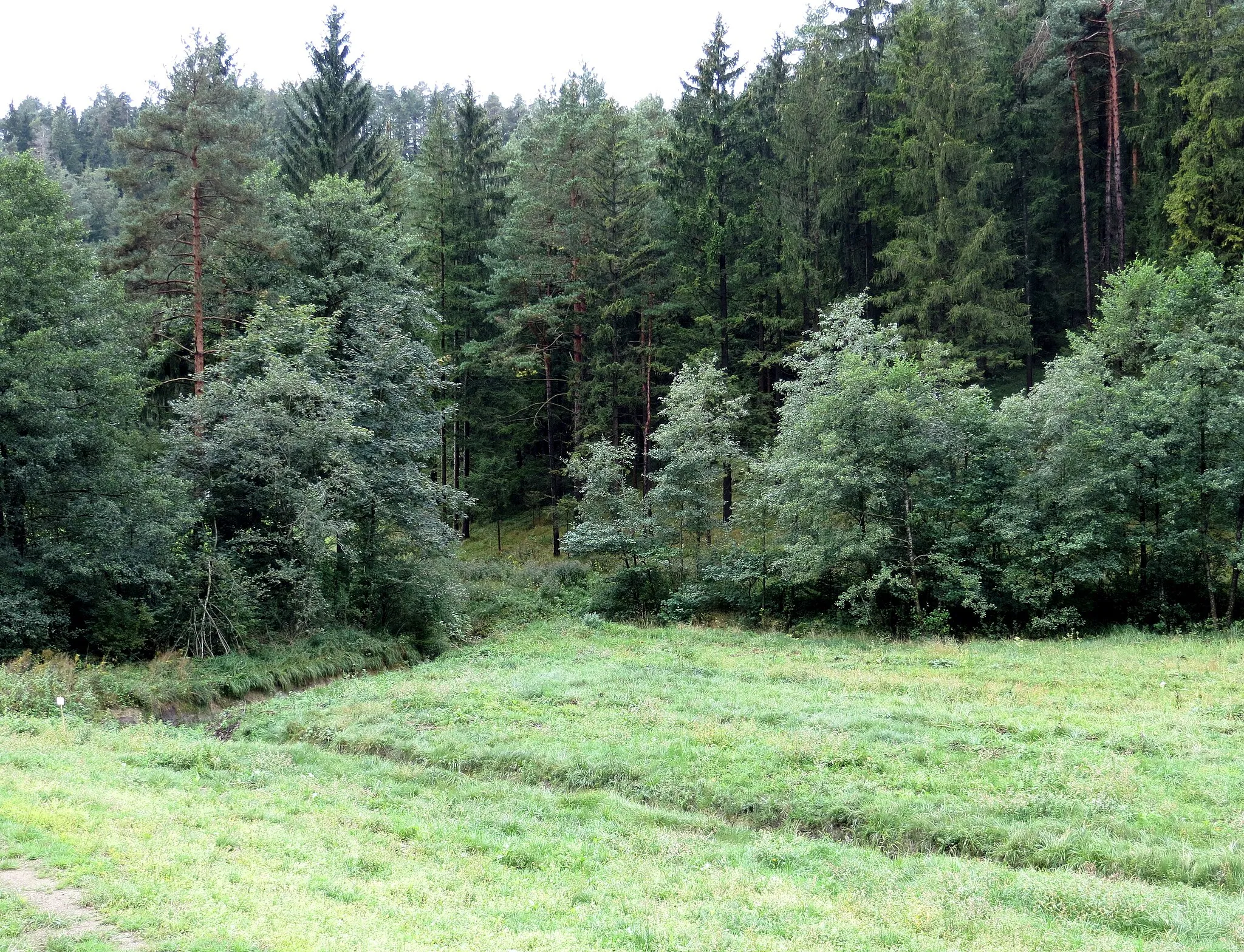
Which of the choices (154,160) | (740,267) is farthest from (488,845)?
(740,267)

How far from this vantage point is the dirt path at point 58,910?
6.04m

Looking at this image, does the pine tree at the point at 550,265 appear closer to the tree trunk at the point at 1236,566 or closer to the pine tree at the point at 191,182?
the pine tree at the point at 191,182

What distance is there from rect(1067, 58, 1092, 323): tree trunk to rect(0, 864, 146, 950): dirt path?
4010 centimetres

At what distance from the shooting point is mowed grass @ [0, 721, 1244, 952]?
684 cm

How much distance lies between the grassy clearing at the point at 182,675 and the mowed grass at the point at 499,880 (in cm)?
413

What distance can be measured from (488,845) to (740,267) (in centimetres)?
3257

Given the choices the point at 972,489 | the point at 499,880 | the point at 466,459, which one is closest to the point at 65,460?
the point at 499,880

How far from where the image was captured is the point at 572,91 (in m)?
42.0

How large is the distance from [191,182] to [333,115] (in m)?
11.6

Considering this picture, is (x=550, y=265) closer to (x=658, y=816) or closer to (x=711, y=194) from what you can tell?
(x=711, y=194)

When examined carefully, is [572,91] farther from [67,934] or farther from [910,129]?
[67,934]

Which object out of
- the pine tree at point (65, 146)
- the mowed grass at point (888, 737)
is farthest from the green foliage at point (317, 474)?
the pine tree at point (65, 146)

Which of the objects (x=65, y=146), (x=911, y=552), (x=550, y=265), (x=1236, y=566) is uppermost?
(x=65, y=146)

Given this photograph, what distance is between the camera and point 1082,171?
38.3 meters
